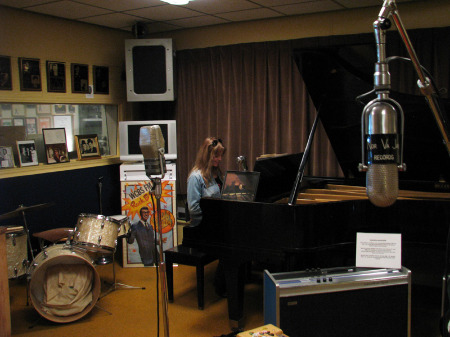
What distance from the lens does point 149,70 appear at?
503 cm

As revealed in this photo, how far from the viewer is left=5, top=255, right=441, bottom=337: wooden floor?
11.1ft

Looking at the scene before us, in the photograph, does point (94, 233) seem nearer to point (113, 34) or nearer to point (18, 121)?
point (18, 121)

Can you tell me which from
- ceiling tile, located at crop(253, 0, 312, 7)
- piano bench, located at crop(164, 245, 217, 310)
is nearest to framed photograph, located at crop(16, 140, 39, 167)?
piano bench, located at crop(164, 245, 217, 310)

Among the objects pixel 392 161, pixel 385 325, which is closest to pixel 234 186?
pixel 385 325

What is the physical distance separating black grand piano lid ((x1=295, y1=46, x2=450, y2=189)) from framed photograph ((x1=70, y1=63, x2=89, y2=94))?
2.76 m

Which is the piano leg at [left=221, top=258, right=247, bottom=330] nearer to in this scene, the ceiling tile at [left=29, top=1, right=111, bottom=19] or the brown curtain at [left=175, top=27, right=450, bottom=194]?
the brown curtain at [left=175, top=27, right=450, bottom=194]

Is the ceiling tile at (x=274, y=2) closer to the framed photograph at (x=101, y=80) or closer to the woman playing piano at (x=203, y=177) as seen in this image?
the woman playing piano at (x=203, y=177)

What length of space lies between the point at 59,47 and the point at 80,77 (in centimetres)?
37

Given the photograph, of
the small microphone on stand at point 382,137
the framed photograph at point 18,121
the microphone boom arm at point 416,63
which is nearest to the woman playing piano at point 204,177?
the framed photograph at point 18,121

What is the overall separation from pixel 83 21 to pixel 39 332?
3104mm

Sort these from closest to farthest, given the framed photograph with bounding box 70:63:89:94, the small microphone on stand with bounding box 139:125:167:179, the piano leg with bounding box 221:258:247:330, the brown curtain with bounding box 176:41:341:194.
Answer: the small microphone on stand with bounding box 139:125:167:179 < the piano leg with bounding box 221:258:247:330 < the brown curtain with bounding box 176:41:341:194 < the framed photograph with bounding box 70:63:89:94

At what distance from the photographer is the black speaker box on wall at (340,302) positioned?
268 centimetres

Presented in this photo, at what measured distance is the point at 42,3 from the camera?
405 centimetres

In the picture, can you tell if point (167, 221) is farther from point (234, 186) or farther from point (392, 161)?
point (392, 161)
